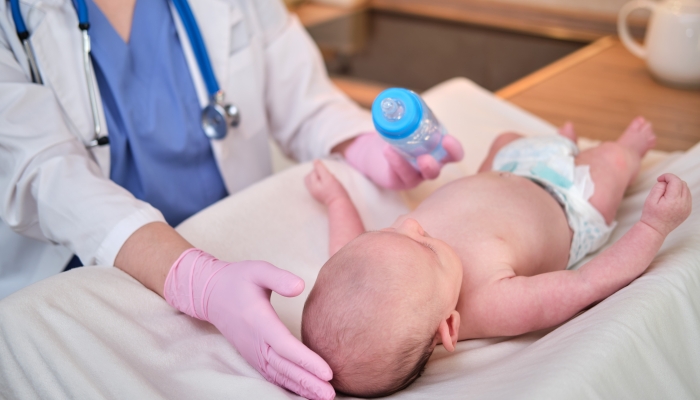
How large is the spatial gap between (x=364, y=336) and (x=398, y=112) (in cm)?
38

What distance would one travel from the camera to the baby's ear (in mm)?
799

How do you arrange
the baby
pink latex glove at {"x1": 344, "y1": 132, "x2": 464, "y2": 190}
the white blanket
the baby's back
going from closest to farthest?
the white blanket → the baby → the baby's back → pink latex glove at {"x1": 344, "y1": 132, "x2": 464, "y2": 190}

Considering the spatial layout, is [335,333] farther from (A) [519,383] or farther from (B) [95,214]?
(B) [95,214]

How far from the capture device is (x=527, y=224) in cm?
102

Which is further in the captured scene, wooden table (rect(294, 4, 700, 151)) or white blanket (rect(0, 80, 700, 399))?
wooden table (rect(294, 4, 700, 151))

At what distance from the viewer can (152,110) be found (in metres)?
1.17

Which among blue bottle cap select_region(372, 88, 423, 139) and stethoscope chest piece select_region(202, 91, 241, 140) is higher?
blue bottle cap select_region(372, 88, 423, 139)

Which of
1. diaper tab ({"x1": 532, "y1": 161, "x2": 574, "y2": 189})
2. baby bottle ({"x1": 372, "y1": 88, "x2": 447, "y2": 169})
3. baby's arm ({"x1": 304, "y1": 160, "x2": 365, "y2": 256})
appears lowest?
baby's arm ({"x1": 304, "y1": 160, "x2": 365, "y2": 256})

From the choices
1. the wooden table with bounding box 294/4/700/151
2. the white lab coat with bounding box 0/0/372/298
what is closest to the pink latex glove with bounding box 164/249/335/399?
the white lab coat with bounding box 0/0/372/298

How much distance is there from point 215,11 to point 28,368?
85cm

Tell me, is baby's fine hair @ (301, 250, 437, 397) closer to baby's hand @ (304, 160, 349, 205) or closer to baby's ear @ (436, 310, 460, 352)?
baby's ear @ (436, 310, 460, 352)

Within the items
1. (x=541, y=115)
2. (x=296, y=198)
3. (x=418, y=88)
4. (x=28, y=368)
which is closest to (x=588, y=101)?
(x=541, y=115)

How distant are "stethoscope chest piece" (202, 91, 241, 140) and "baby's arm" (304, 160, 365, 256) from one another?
210 mm

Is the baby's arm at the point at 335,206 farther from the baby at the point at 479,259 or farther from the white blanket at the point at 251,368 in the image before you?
the white blanket at the point at 251,368
